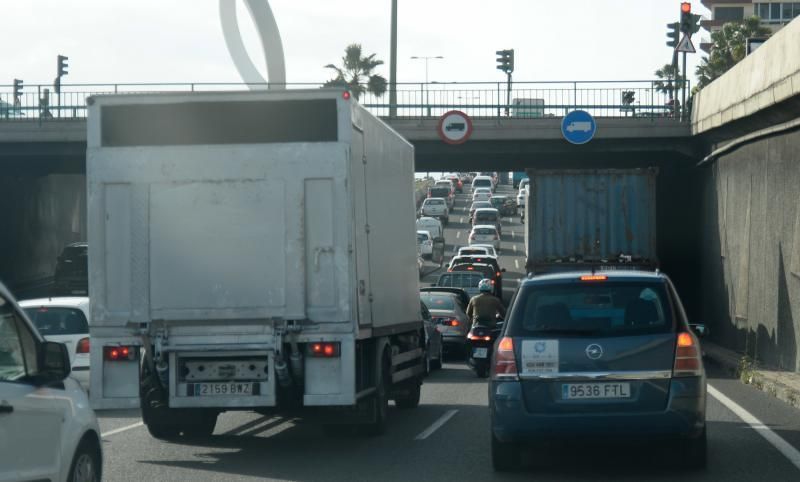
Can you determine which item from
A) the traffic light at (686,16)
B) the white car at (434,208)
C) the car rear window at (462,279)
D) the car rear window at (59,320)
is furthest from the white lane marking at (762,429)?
the white car at (434,208)

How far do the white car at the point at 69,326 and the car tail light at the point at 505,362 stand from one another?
6940 mm

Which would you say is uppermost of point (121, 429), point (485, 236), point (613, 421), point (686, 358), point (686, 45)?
point (686, 45)

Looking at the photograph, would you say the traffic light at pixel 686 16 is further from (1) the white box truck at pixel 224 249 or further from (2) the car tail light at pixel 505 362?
(2) the car tail light at pixel 505 362

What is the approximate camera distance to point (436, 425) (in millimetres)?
13656

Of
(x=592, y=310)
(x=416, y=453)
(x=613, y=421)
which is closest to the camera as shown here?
(x=613, y=421)

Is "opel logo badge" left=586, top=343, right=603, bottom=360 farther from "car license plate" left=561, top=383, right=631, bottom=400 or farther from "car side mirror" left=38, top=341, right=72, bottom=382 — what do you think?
"car side mirror" left=38, top=341, right=72, bottom=382

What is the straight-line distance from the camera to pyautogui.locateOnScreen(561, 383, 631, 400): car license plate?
945 cm

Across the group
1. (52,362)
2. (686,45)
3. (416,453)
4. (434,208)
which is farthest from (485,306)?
(434,208)

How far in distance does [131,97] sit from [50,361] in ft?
16.4

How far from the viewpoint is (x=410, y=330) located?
15.3 m

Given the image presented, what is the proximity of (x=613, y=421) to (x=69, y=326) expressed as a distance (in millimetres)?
8127

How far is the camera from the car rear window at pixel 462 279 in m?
36.8

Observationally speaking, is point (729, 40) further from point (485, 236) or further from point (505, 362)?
point (505, 362)

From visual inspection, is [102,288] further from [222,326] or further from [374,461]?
[374,461]
